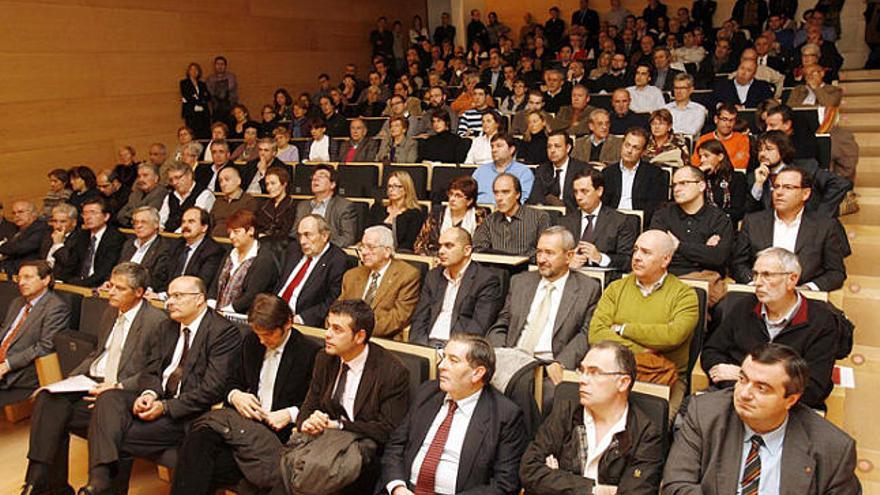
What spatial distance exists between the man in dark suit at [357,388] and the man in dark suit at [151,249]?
186cm

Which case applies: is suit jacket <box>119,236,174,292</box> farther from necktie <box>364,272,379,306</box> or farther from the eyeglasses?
the eyeglasses

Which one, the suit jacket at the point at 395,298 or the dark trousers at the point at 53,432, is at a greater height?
the suit jacket at the point at 395,298

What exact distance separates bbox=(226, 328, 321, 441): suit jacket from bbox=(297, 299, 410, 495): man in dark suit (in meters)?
0.13

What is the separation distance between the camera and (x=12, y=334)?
10.9 ft

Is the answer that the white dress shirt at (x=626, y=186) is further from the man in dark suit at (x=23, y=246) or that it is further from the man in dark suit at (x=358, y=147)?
the man in dark suit at (x=23, y=246)

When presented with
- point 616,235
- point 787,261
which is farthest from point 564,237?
point 787,261

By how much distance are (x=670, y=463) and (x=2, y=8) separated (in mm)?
6137

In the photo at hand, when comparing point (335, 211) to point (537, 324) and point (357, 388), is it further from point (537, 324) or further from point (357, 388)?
point (357, 388)

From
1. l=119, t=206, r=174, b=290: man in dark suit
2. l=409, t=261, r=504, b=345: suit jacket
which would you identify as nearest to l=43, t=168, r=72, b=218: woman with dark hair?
l=119, t=206, r=174, b=290: man in dark suit

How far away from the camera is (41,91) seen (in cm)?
589

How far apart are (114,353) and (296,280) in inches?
34.8

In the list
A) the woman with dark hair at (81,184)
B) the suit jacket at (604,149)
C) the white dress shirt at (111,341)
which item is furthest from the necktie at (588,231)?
the woman with dark hair at (81,184)

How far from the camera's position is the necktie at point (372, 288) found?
3.13m

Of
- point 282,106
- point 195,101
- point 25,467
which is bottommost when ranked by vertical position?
point 25,467
